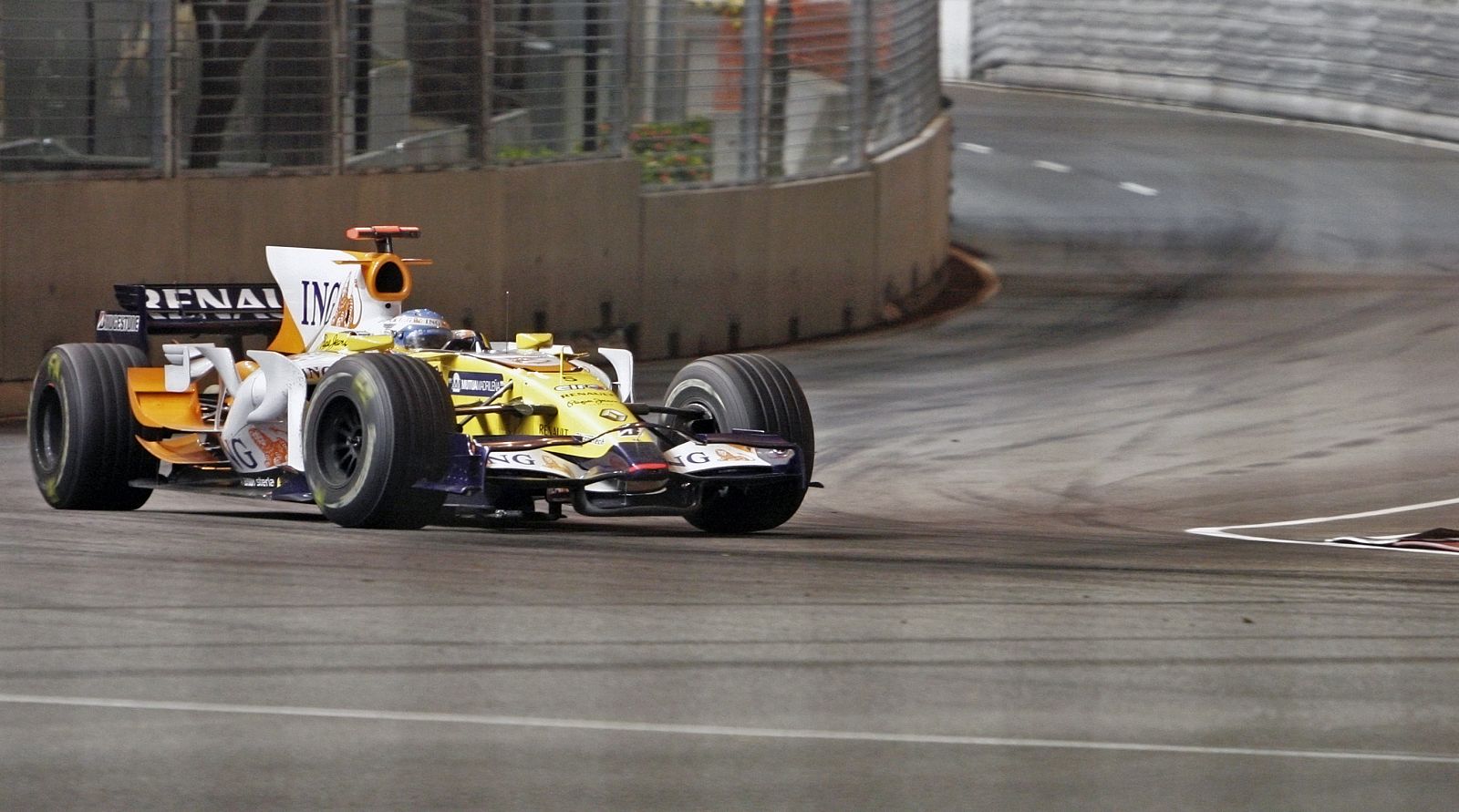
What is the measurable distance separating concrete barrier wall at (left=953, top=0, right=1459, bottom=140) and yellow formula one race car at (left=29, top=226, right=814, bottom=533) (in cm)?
2757

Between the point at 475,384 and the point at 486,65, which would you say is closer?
the point at 475,384

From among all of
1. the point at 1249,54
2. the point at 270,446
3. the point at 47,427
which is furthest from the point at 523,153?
the point at 1249,54

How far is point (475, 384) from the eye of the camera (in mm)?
10172

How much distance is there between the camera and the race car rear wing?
1163 centimetres

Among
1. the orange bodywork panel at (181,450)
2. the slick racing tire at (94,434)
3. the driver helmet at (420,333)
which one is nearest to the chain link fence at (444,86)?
the slick racing tire at (94,434)

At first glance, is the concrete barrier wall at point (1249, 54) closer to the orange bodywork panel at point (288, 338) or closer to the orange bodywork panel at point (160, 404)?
the orange bodywork panel at point (288, 338)

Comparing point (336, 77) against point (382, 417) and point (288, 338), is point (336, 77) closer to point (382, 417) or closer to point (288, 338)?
point (288, 338)

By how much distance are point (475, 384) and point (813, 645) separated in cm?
345

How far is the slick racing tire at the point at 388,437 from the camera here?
9.40 m

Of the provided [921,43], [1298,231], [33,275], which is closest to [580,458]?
[33,275]

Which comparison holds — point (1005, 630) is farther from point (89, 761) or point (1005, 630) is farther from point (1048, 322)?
point (1048, 322)

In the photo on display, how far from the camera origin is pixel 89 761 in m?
5.55

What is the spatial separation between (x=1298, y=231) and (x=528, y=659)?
2202 centimetres

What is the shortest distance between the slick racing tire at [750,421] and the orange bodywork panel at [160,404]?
9.02 ft
